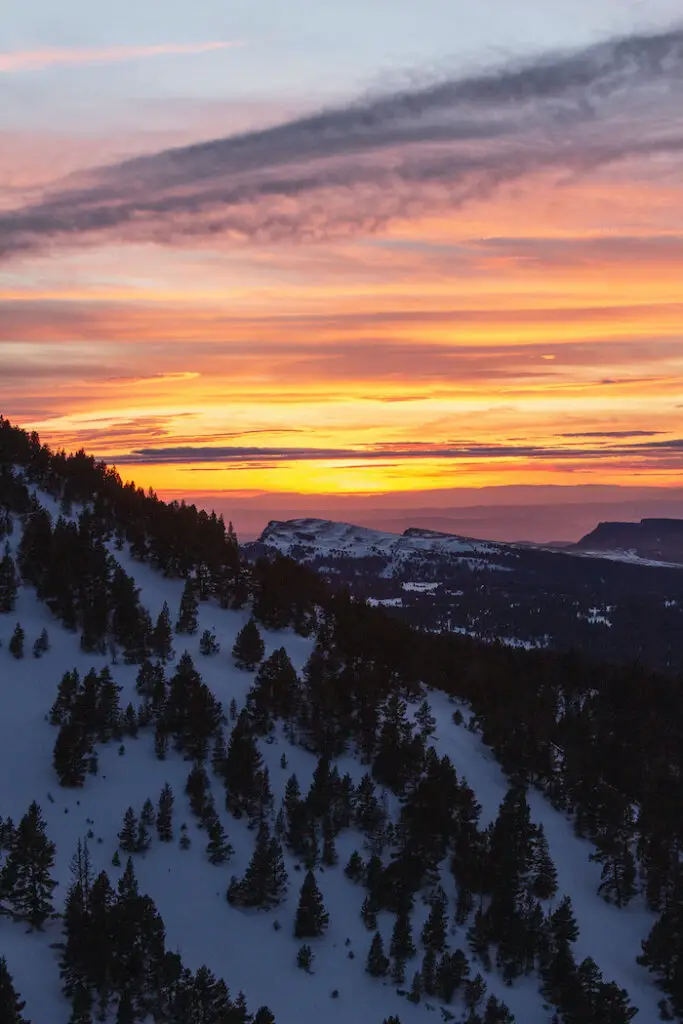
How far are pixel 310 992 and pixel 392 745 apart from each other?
29670 mm

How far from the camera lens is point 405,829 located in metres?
103

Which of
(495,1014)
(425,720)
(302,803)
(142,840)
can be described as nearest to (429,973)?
(495,1014)

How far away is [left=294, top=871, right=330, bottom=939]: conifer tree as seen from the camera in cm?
9062

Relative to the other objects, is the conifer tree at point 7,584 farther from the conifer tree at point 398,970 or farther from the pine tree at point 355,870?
the conifer tree at point 398,970

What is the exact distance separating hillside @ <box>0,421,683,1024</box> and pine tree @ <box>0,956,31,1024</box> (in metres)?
5.50

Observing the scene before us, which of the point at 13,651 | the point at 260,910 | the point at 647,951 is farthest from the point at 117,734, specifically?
the point at 647,951

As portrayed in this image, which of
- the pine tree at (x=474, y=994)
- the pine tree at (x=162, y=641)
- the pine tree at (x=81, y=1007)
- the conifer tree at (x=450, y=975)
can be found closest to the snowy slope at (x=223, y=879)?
the conifer tree at (x=450, y=975)

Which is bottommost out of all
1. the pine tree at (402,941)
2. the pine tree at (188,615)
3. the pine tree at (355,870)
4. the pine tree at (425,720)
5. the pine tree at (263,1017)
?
the pine tree at (402,941)

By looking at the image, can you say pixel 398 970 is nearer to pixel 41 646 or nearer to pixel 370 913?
pixel 370 913

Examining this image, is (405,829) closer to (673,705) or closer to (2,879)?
(2,879)

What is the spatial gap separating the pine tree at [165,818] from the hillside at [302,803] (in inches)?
26.4

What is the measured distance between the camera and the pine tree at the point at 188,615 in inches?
5118

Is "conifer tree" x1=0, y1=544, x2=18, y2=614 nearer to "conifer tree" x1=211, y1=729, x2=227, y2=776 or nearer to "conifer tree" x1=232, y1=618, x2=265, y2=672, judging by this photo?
"conifer tree" x1=232, y1=618, x2=265, y2=672

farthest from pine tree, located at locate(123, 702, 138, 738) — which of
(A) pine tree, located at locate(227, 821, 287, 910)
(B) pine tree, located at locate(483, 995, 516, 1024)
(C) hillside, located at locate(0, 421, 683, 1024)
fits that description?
(B) pine tree, located at locate(483, 995, 516, 1024)
